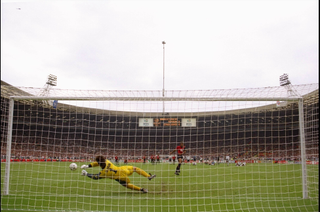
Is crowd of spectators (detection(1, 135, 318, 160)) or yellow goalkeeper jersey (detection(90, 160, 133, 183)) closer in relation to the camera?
yellow goalkeeper jersey (detection(90, 160, 133, 183))

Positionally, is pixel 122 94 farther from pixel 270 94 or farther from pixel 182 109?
pixel 270 94

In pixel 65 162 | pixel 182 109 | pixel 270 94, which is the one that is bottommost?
pixel 65 162

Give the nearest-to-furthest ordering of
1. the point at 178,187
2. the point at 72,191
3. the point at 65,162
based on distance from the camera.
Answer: the point at 72,191 → the point at 178,187 → the point at 65,162

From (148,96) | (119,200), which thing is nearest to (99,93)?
(148,96)

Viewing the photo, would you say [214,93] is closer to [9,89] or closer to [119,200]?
[119,200]

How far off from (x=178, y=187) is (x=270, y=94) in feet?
13.9

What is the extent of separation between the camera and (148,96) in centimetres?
677

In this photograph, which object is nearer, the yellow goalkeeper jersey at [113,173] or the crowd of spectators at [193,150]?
the yellow goalkeeper jersey at [113,173]

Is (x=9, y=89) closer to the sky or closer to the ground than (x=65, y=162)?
closer to the sky

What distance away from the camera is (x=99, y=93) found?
22.9ft

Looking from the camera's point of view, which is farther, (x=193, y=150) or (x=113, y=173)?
(x=193, y=150)

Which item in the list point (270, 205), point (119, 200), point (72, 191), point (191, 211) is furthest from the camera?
point (72, 191)

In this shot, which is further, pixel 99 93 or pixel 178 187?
pixel 178 187

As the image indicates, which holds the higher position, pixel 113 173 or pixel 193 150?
pixel 113 173
